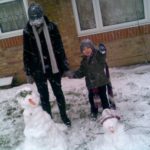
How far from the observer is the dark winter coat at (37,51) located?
469cm

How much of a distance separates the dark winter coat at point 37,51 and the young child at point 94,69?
309 mm

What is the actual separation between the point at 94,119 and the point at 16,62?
299cm

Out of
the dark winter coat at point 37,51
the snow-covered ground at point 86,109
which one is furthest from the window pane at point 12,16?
the dark winter coat at point 37,51

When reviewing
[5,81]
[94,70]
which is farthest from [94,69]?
[5,81]

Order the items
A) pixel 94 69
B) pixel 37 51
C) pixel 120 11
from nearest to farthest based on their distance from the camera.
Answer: pixel 37 51
pixel 94 69
pixel 120 11

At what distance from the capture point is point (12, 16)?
24.1 feet

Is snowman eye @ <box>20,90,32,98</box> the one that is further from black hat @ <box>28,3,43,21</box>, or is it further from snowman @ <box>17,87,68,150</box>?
black hat @ <box>28,3,43,21</box>

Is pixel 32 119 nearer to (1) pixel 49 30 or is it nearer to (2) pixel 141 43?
(1) pixel 49 30

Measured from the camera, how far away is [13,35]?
24.3ft

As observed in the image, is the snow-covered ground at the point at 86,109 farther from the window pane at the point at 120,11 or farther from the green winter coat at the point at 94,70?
the window pane at the point at 120,11

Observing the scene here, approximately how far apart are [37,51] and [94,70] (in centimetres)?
93

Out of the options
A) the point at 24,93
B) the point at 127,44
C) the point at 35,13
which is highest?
the point at 35,13

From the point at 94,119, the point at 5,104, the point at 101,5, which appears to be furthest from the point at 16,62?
the point at 94,119

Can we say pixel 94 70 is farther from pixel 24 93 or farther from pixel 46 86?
pixel 24 93
